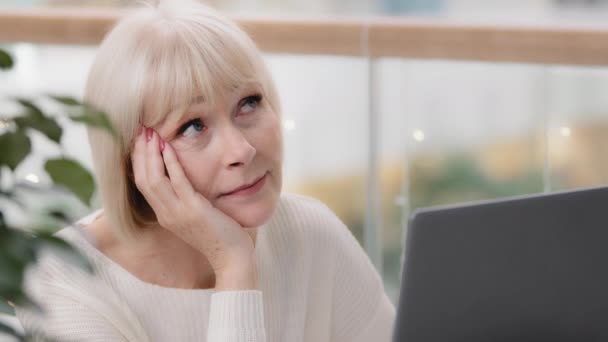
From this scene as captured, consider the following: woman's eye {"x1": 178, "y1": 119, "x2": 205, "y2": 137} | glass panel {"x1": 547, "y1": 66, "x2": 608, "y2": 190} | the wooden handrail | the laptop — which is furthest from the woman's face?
glass panel {"x1": 547, "y1": 66, "x2": 608, "y2": 190}

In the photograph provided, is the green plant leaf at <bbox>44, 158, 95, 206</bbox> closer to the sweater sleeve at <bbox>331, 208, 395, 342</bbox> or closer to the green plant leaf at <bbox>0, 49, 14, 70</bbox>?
the green plant leaf at <bbox>0, 49, 14, 70</bbox>

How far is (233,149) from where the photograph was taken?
1389 millimetres

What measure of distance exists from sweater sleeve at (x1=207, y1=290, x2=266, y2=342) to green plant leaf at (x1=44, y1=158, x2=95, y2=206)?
764 millimetres

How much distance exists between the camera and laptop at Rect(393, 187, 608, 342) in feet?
3.44

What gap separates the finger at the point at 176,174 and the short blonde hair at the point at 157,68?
0.05 meters

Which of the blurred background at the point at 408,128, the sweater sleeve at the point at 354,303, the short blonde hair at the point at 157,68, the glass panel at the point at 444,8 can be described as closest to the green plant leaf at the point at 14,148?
the short blonde hair at the point at 157,68

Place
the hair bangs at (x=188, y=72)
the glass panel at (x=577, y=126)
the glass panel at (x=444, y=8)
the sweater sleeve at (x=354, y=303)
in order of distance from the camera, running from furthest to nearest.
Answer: the glass panel at (x=444, y=8) → the glass panel at (x=577, y=126) → the sweater sleeve at (x=354, y=303) → the hair bangs at (x=188, y=72)

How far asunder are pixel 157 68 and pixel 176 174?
0.47ft

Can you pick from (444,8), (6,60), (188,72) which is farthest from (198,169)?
(444,8)

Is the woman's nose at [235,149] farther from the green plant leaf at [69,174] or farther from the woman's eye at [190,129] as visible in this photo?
the green plant leaf at [69,174]

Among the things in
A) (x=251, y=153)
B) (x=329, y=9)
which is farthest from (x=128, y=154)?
(x=329, y=9)

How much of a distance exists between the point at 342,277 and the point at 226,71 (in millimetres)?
438

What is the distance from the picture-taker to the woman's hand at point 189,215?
139 centimetres

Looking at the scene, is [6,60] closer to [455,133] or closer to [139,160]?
[139,160]
